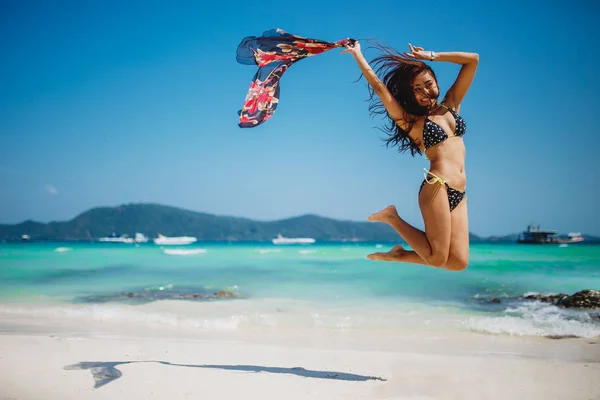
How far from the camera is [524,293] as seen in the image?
14891 mm

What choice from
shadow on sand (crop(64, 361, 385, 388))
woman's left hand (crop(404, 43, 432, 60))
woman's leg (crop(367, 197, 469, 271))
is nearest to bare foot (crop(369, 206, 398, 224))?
woman's leg (crop(367, 197, 469, 271))

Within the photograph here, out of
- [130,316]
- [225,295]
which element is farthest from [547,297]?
[130,316]

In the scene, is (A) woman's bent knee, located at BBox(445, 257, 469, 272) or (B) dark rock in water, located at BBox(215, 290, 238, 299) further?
(B) dark rock in water, located at BBox(215, 290, 238, 299)

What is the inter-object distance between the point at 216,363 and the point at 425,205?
325cm

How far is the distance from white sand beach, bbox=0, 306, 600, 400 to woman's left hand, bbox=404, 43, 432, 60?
307cm

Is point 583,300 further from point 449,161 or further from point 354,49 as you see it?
point 354,49

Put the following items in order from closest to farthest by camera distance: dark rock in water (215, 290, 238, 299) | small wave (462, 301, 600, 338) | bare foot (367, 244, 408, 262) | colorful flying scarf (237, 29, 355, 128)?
bare foot (367, 244, 408, 262)
colorful flying scarf (237, 29, 355, 128)
small wave (462, 301, 600, 338)
dark rock in water (215, 290, 238, 299)

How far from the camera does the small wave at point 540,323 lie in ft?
28.7

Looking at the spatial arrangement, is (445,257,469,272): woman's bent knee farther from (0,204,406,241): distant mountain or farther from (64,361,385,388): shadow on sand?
(0,204,406,241): distant mountain

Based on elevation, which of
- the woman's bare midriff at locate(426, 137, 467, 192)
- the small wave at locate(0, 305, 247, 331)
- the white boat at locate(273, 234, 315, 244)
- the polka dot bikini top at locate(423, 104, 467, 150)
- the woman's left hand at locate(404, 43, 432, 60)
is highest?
the woman's left hand at locate(404, 43, 432, 60)

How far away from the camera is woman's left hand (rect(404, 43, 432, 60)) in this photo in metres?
4.16

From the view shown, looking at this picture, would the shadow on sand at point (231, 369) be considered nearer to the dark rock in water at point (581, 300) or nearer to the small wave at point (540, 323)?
the small wave at point (540, 323)

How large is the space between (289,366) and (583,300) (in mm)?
8838

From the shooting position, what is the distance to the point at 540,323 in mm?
9672
